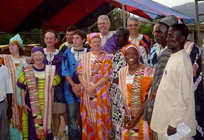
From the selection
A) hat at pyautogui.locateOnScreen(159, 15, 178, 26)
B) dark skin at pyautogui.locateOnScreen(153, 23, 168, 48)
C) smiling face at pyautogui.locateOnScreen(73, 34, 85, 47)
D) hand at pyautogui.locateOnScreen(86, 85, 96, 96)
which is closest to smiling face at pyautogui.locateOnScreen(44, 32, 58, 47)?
smiling face at pyautogui.locateOnScreen(73, 34, 85, 47)

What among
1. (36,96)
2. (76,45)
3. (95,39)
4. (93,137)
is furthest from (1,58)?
(93,137)

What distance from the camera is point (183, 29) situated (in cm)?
297

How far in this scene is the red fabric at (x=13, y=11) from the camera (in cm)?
711

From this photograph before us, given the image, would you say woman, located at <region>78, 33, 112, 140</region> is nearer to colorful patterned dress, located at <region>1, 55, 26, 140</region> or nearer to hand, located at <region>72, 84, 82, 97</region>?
hand, located at <region>72, 84, 82, 97</region>

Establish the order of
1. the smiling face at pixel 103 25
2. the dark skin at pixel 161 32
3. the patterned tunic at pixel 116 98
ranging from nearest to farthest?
the dark skin at pixel 161 32 < the patterned tunic at pixel 116 98 < the smiling face at pixel 103 25

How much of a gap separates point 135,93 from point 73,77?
47.7 inches

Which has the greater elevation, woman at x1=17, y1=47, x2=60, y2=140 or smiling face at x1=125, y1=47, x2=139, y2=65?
smiling face at x1=125, y1=47, x2=139, y2=65

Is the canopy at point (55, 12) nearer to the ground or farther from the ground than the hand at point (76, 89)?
farther from the ground

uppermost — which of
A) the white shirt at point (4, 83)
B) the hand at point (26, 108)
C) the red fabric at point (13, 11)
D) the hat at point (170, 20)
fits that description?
the red fabric at point (13, 11)

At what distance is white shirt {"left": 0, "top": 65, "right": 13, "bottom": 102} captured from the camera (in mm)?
4401

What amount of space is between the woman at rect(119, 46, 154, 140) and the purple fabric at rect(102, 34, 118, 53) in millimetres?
702

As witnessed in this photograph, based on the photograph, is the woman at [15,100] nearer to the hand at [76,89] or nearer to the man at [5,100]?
the man at [5,100]

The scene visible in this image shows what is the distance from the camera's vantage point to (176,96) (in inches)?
107

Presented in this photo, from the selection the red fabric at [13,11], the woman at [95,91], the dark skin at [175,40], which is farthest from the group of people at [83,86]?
the red fabric at [13,11]
